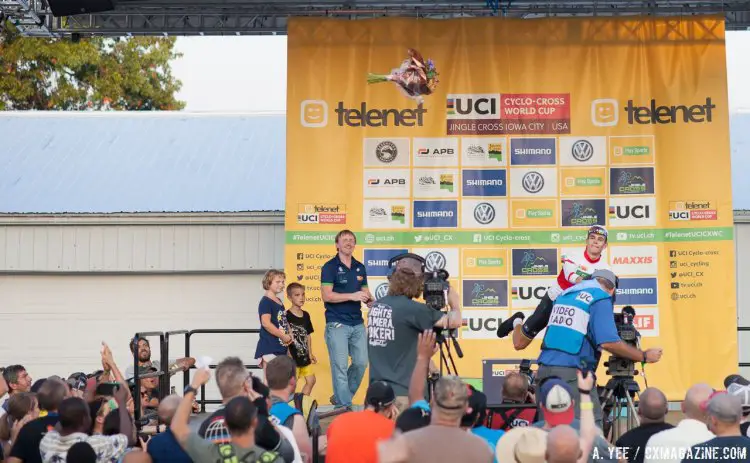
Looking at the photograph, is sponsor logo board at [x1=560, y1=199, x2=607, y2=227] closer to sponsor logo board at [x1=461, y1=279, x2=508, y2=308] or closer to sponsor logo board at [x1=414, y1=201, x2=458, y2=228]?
sponsor logo board at [x1=461, y1=279, x2=508, y2=308]

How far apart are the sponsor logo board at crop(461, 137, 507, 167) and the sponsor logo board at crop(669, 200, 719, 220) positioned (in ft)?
7.17

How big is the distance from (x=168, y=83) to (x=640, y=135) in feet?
67.1

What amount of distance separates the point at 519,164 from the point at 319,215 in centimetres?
259

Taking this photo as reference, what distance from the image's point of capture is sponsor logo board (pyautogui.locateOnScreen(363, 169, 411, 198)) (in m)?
12.9

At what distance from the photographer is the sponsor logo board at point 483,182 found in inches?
508

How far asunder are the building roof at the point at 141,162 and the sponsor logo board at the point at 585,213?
4753 millimetres

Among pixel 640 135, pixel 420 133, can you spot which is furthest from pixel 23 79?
pixel 640 135

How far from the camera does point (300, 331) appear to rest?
1154 cm

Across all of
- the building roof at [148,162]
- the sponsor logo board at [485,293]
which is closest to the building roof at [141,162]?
the building roof at [148,162]

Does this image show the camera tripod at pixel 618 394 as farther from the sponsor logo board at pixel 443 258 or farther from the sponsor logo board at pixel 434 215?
the sponsor logo board at pixel 434 215

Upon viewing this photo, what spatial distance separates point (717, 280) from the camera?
41.5ft

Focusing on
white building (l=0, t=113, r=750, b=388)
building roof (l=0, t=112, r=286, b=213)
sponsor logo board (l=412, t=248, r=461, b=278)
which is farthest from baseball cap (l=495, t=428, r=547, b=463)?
building roof (l=0, t=112, r=286, b=213)

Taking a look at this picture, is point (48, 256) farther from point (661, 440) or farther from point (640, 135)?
point (661, 440)

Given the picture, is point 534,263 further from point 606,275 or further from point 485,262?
point 606,275
